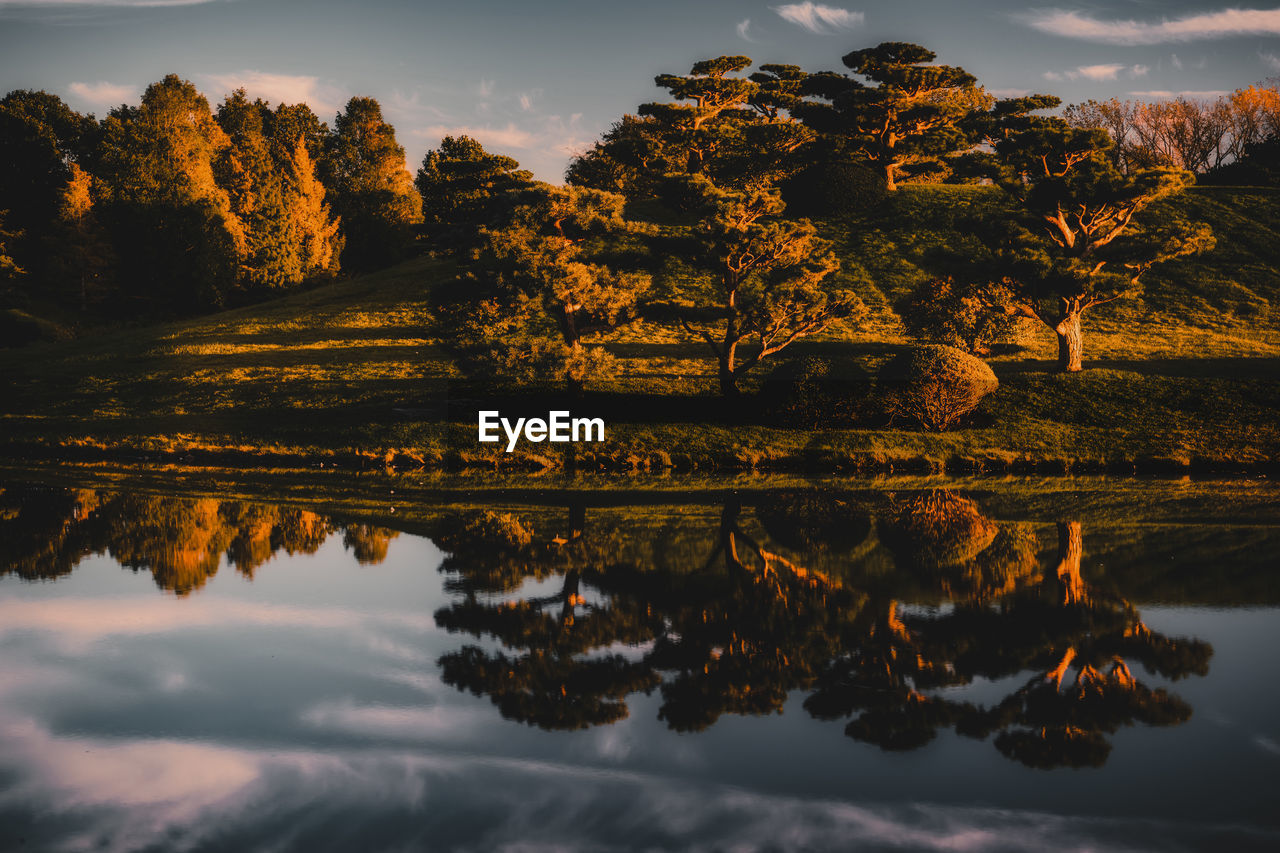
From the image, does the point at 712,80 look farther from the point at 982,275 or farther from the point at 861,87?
the point at 982,275

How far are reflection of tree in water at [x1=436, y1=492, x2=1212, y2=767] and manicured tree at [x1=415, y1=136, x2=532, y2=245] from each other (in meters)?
18.5

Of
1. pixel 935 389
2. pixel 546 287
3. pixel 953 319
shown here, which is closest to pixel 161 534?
pixel 546 287

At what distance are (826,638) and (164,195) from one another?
63.9 m

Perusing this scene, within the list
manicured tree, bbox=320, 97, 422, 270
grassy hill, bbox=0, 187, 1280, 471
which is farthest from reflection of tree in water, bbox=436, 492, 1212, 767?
manicured tree, bbox=320, 97, 422, 270

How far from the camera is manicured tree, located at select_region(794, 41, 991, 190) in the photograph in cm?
5394

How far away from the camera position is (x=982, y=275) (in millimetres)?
33656

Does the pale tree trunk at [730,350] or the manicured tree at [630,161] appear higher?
the manicured tree at [630,161]

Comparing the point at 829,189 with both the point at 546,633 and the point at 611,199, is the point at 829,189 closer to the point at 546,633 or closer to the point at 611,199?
the point at 611,199

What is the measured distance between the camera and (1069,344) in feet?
116

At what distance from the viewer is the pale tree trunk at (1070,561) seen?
42.0ft

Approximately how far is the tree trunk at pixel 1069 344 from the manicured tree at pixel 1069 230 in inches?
1.4

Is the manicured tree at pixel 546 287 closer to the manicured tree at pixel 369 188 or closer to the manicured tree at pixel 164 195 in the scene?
the manicured tree at pixel 164 195

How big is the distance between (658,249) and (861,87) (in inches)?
1209

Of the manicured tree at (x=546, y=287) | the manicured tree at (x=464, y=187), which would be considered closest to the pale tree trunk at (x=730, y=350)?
the manicured tree at (x=546, y=287)
